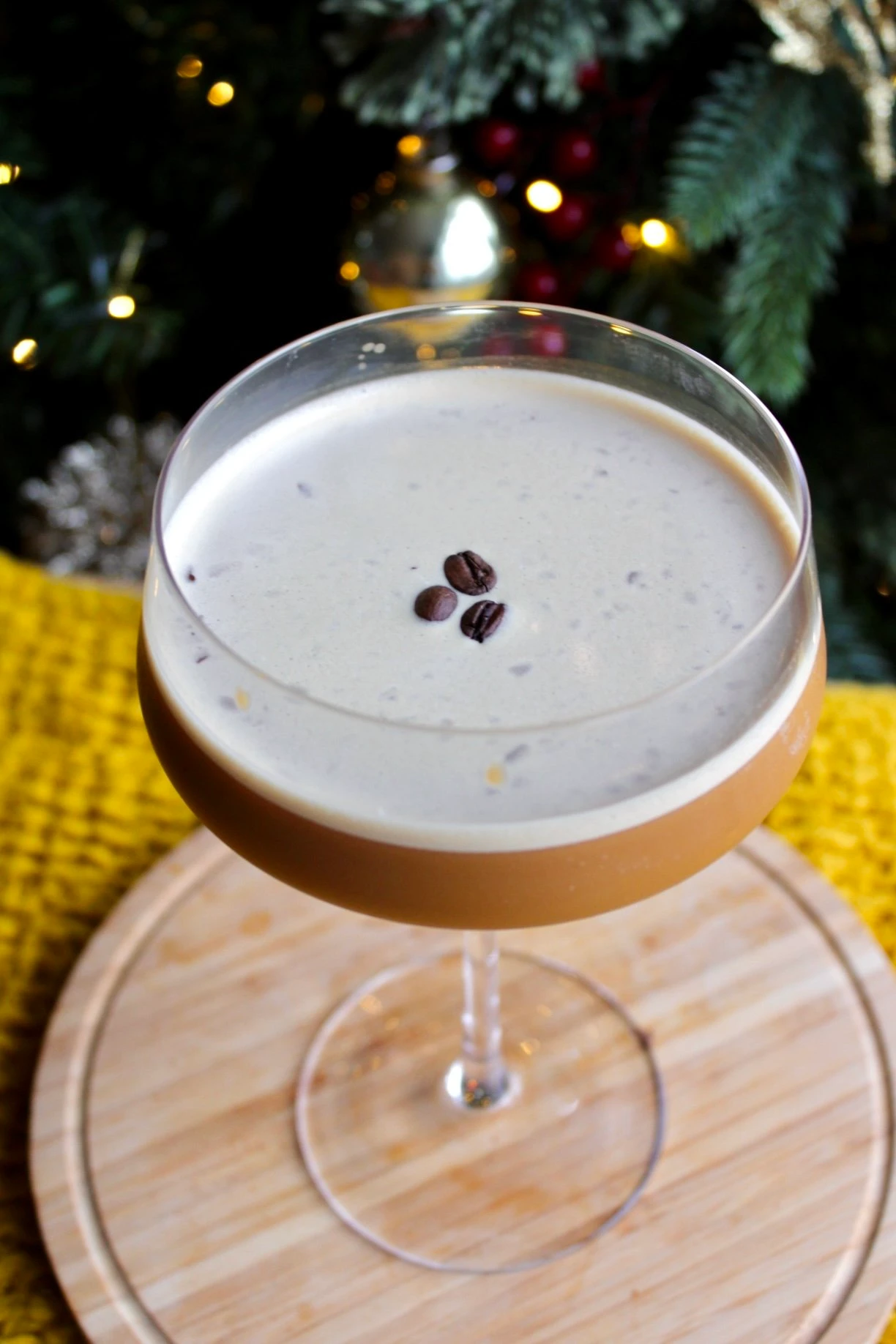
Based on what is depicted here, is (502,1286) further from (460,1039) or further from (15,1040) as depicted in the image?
(15,1040)

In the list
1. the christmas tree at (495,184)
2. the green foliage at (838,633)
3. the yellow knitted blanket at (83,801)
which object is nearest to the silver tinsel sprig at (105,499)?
the christmas tree at (495,184)

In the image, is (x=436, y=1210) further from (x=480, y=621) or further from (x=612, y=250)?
(x=612, y=250)

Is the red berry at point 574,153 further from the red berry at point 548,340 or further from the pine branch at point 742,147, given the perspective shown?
the red berry at point 548,340

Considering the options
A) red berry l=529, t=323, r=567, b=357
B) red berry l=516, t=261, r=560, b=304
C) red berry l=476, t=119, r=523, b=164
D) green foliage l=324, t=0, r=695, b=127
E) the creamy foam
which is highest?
green foliage l=324, t=0, r=695, b=127

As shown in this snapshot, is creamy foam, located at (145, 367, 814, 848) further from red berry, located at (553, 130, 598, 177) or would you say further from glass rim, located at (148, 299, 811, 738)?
red berry, located at (553, 130, 598, 177)

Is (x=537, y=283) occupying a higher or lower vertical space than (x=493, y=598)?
lower

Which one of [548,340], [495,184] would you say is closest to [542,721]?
[548,340]

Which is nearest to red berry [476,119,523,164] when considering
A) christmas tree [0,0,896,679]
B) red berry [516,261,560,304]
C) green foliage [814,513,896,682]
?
christmas tree [0,0,896,679]
